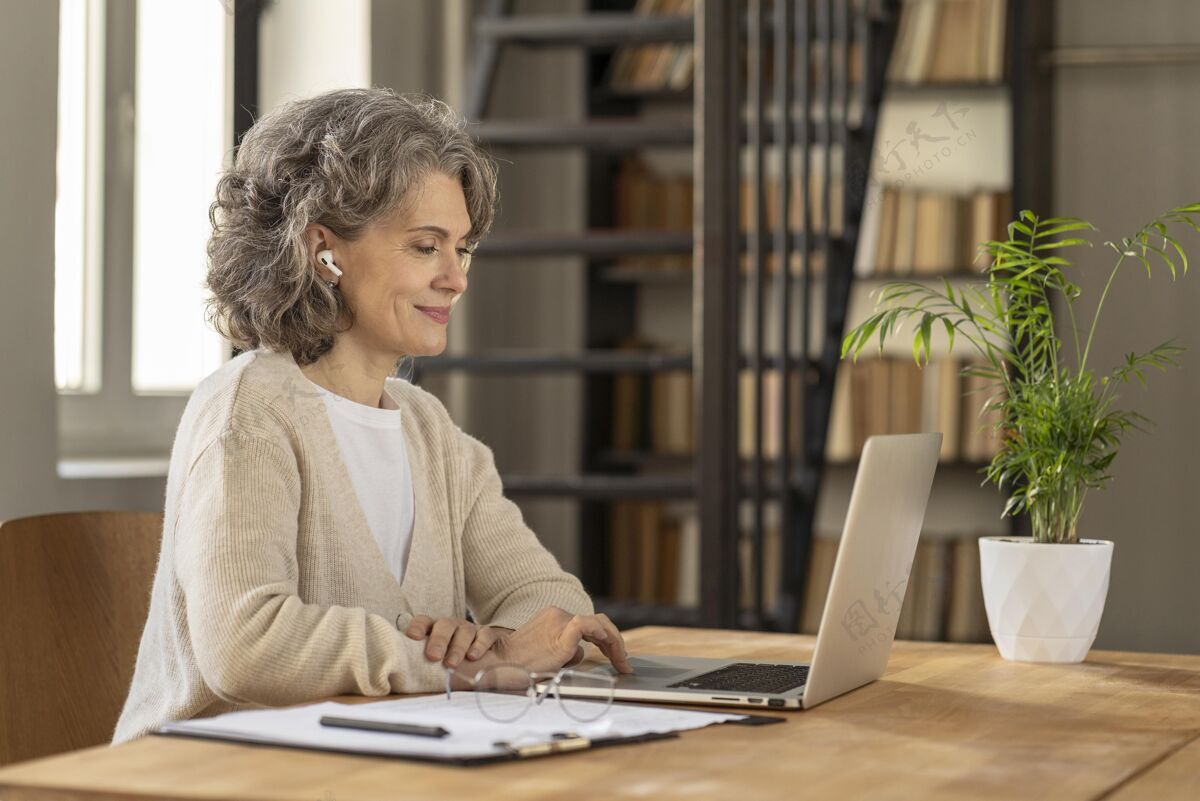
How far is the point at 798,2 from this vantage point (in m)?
3.46

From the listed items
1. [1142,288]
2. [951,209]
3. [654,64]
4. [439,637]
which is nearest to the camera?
[439,637]

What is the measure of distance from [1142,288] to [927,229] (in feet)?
2.14

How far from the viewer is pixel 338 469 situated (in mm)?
1721

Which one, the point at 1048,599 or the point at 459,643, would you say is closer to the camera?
the point at 459,643

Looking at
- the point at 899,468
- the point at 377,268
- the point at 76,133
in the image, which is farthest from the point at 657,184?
the point at 899,468

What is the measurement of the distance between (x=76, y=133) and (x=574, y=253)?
3.59ft

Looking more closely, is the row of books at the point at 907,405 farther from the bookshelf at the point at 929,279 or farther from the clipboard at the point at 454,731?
the clipboard at the point at 454,731

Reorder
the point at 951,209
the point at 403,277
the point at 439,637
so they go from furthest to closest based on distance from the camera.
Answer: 1. the point at 951,209
2. the point at 403,277
3. the point at 439,637

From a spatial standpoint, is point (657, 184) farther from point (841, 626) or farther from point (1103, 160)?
point (841, 626)

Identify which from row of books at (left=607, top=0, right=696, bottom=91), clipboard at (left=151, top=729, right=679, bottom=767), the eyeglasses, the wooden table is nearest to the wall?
row of books at (left=607, top=0, right=696, bottom=91)

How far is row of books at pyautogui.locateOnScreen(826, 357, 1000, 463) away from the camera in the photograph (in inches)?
178

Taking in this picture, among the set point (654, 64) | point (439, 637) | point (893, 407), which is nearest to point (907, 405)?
point (893, 407)

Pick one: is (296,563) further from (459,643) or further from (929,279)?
(929,279)

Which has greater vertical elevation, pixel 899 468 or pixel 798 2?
pixel 798 2
